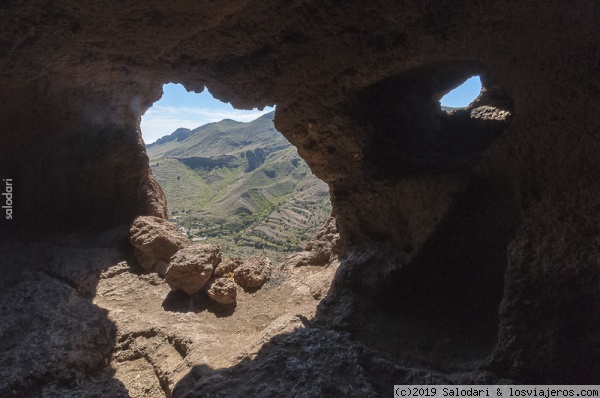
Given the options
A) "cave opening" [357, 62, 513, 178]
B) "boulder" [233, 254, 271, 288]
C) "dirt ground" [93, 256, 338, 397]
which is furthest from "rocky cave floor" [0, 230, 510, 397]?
"cave opening" [357, 62, 513, 178]

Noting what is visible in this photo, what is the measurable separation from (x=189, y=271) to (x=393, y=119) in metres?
3.98

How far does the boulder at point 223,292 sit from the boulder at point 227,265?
15.7 inches

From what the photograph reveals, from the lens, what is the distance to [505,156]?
3.66 metres

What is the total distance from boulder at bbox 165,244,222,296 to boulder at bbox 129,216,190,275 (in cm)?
Answer: 72

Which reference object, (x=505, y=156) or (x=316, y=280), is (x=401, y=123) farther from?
(x=316, y=280)

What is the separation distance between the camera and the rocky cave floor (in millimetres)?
3480

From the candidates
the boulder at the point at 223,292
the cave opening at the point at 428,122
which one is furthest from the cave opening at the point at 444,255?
the boulder at the point at 223,292

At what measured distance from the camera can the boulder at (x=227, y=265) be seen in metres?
6.26

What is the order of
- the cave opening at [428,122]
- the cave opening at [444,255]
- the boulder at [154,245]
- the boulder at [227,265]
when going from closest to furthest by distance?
the cave opening at [444,255] → the cave opening at [428,122] → the boulder at [227,265] → the boulder at [154,245]

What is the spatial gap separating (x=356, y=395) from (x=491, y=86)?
6113 mm

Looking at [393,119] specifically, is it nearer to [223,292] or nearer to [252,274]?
[252,274]

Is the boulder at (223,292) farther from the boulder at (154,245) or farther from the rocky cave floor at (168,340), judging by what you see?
the boulder at (154,245)

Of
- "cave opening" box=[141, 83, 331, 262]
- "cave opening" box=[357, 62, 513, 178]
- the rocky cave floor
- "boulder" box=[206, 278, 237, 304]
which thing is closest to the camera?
the rocky cave floor

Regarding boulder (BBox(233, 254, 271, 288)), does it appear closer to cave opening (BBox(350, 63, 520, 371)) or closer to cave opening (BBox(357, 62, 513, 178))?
cave opening (BBox(350, 63, 520, 371))
